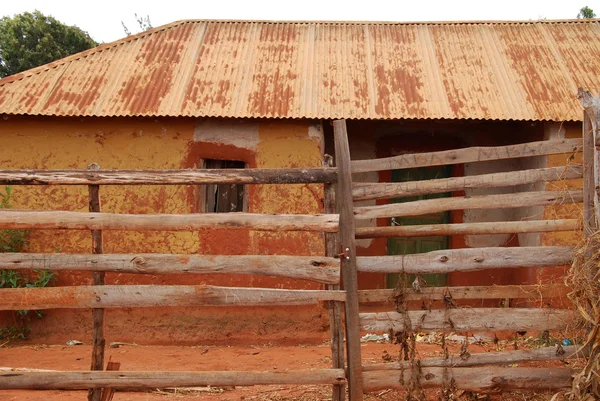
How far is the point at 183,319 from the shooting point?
23.4 feet

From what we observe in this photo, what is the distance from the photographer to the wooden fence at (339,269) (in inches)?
146

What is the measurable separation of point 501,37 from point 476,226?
239 inches

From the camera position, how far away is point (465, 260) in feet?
12.7

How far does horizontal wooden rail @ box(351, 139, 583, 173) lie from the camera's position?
3996mm

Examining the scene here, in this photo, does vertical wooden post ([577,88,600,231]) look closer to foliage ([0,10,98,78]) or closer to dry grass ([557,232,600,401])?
dry grass ([557,232,600,401])

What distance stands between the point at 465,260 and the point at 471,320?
1.45ft

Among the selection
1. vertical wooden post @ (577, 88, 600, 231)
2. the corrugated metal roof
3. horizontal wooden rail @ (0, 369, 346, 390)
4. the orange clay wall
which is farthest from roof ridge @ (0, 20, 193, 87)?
vertical wooden post @ (577, 88, 600, 231)

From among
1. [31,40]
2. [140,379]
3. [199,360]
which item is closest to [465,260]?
[140,379]

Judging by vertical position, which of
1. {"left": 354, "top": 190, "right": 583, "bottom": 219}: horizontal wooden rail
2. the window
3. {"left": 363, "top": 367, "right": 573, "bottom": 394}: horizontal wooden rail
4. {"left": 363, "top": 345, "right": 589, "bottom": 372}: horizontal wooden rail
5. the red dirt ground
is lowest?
the red dirt ground

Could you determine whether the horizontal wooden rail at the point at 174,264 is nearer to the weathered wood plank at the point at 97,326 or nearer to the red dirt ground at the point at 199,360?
the weathered wood plank at the point at 97,326

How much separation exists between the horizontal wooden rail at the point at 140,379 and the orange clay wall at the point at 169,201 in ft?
11.0

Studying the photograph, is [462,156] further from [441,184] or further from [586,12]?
[586,12]

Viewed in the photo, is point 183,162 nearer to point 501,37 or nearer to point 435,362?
point 435,362

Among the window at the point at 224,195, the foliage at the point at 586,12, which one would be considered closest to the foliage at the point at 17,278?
the window at the point at 224,195
